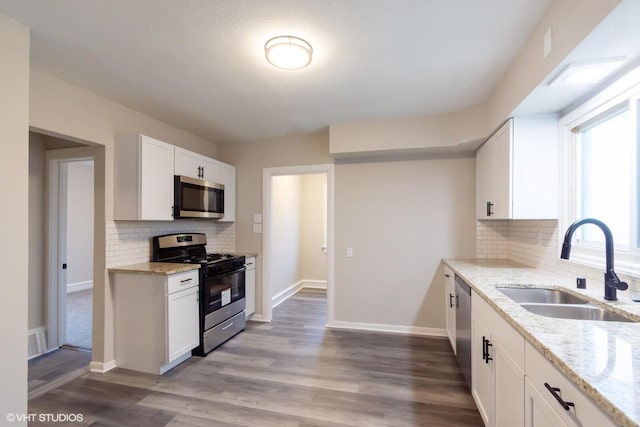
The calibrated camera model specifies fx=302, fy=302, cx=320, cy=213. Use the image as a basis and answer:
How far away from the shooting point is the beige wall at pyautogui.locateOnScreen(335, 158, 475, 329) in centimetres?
362

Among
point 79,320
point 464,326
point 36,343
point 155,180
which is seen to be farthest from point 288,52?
point 79,320

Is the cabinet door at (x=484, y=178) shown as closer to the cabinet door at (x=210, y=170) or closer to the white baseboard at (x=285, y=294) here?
the cabinet door at (x=210, y=170)

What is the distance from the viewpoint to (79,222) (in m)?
6.23

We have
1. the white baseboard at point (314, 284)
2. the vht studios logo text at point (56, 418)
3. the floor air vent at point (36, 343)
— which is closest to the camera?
the vht studios logo text at point (56, 418)

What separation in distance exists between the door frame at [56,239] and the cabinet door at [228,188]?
1.43 m

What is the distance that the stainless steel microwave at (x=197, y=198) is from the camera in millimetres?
3207

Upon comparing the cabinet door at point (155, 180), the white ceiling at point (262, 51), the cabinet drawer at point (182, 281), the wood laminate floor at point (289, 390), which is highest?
the white ceiling at point (262, 51)

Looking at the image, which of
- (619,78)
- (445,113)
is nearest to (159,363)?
(445,113)

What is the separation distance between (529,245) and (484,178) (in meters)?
0.79

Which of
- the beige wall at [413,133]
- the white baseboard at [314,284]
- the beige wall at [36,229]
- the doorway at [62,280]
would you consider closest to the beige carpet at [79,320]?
the doorway at [62,280]

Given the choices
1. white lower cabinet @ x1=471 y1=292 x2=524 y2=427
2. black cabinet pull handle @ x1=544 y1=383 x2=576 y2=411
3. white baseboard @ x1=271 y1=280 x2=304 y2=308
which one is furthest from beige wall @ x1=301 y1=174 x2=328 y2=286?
black cabinet pull handle @ x1=544 y1=383 x2=576 y2=411

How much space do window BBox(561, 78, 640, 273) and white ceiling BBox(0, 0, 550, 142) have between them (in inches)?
28.0

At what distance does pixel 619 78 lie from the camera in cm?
182

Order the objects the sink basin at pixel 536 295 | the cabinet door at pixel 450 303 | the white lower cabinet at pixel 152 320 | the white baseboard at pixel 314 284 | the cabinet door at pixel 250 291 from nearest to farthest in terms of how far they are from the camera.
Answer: the sink basin at pixel 536 295 < the white lower cabinet at pixel 152 320 < the cabinet door at pixel 450 303 < the cabinet door at pixel 250 291 < the white baseboard at pixel 314 284
